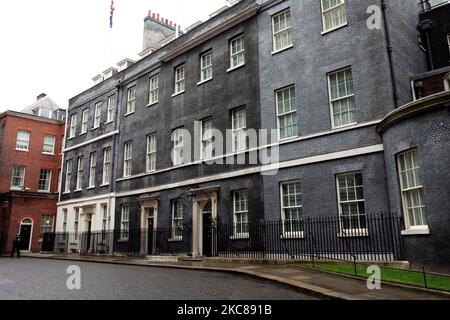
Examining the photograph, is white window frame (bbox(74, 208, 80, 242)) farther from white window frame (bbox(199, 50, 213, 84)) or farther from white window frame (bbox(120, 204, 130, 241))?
white window frame (bbox(199, 50, 213, 84))

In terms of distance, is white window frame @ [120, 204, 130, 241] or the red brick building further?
the red brick building

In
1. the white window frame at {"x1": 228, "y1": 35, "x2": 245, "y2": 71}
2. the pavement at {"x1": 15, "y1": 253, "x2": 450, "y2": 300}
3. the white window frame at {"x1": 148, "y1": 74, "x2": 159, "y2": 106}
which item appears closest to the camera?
the pavement at {"x1": 15, "y1": 253, "x2": 450, "y2": 300}

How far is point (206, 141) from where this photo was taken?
1945 centimetres

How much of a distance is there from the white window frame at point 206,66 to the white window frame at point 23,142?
21.6 metres

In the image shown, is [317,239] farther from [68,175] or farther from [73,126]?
[73,126]

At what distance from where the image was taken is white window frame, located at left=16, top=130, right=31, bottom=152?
34156 millimetres

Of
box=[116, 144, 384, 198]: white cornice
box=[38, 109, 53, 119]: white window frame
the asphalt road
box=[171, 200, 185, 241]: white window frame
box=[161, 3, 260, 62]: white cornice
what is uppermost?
Answer: box=[38, 109, 53, 119]: white window frame

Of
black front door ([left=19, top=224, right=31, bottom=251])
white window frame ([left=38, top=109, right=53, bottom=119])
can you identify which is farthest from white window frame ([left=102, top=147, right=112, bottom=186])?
white window frame ([left=38, top=109, right=53, bottom=119])

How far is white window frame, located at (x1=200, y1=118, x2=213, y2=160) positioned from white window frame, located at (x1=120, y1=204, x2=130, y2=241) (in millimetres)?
7271

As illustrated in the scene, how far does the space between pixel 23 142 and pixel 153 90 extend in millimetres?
17307

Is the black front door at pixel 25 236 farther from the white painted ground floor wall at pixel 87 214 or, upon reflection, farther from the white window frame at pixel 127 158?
the white window frame at pixel 127 158
